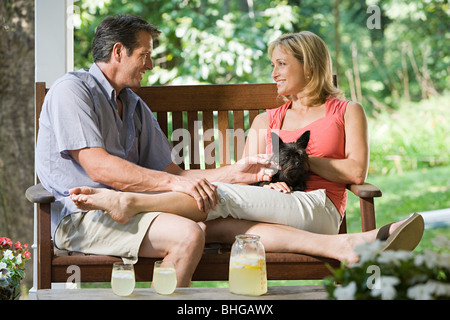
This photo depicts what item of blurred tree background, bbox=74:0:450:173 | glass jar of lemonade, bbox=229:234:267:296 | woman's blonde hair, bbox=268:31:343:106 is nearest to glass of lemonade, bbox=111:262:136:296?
glass jar of lemonade, bbox=229:234:267:296

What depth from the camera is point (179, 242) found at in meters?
1.98

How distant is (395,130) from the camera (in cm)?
589

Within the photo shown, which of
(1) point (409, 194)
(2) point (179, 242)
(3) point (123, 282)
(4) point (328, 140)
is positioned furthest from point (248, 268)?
(1) point (409, 194)

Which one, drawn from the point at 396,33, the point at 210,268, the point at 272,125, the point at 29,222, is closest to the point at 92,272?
the point at 210,268

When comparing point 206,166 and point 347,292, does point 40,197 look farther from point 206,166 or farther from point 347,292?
point 347,292

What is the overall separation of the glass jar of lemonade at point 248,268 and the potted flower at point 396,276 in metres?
0.34

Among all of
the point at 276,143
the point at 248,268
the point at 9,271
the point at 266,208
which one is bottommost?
the point at 9,271

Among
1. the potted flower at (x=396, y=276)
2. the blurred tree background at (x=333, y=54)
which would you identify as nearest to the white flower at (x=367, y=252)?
the potted flower at (x=396, y=276)

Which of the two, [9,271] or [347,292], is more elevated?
[347,292]

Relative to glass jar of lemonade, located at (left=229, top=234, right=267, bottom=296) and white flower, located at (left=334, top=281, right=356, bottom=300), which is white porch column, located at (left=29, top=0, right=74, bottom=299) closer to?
glass jar of lemonade, located at (left=229, top=234, right=267, bottom=296)

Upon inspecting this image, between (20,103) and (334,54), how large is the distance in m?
4.10

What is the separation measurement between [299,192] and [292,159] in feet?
0.43

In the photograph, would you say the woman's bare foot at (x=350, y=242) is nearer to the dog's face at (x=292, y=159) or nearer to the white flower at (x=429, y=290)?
the dog's face at (x=292, y=159)

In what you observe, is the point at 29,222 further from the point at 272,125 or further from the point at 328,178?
the point at 328,178
